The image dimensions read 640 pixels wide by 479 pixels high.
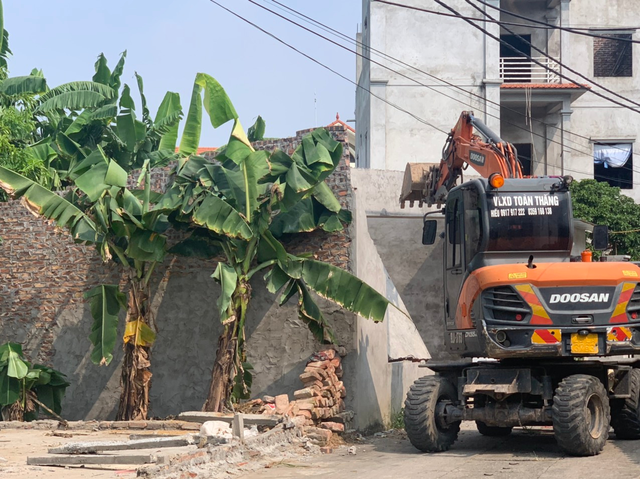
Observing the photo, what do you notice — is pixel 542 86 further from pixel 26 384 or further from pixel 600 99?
→ pixel 26 384

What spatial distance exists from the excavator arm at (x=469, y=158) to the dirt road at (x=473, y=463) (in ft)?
→ 12.4

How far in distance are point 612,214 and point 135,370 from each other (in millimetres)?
17259

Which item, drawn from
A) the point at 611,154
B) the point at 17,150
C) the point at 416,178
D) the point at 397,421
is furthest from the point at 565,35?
the point at 17,150

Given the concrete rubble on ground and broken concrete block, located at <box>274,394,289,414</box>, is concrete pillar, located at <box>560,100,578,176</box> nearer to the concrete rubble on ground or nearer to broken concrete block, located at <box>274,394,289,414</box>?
the concrete rubble on ground

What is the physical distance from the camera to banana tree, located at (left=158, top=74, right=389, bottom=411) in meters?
13.0

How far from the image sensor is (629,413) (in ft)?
39.4

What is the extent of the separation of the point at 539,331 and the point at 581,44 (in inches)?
1000

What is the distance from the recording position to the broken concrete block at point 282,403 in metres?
12.5

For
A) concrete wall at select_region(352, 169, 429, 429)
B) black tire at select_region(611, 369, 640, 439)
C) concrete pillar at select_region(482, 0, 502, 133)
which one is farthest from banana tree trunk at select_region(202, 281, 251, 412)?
concrete pillar at select_region(482, 0, 502, 133)

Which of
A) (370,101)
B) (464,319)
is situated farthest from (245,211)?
(370,101)

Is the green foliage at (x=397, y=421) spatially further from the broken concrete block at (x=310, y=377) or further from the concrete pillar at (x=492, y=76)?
the concrete pillar at (x=492, y=76)

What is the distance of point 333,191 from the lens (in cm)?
1414

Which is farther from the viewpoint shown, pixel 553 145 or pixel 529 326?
pixel 553 145

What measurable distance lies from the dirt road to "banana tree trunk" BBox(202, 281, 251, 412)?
2.20 m
